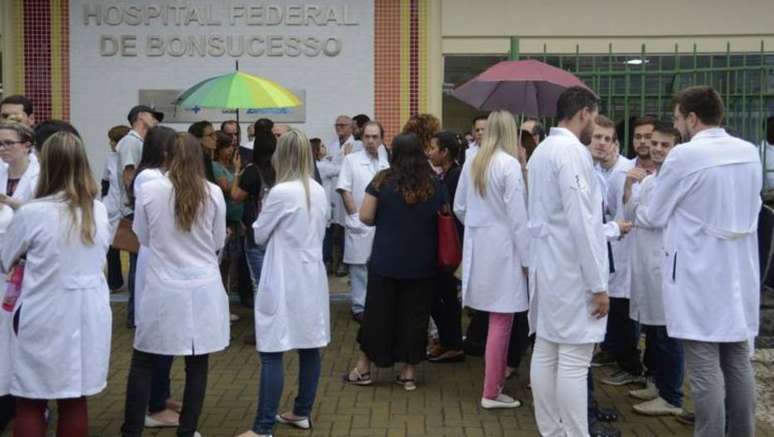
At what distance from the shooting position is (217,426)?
539cm

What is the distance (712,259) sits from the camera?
4.57 m

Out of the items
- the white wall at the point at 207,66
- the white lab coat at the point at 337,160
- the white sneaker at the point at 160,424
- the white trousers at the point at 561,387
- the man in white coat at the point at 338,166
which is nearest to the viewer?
A: the white trousers at the point at 561,387

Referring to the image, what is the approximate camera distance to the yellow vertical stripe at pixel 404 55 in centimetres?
1178

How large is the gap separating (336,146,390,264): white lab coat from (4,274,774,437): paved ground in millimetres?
1008

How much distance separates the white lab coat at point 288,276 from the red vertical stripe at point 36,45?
7723mm

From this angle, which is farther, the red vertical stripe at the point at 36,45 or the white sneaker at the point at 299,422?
the red vertical stripe at the point at 36,45

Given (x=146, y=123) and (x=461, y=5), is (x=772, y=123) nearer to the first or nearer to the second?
(x=461, y=5)

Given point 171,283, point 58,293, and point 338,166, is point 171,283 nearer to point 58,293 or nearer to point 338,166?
point 58,293

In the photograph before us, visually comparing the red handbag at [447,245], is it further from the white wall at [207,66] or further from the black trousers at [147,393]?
the white wall at [207,66]

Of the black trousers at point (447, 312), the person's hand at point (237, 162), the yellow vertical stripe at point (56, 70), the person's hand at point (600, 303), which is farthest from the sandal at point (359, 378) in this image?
the yellow vertical stripe at point (56, 70)

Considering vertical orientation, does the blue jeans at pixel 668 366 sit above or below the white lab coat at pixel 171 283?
below

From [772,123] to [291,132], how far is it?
5226 millimetres

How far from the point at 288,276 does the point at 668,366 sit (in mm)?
2439

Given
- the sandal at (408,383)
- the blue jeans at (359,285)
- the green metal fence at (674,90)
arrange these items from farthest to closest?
the green metal fence at (674,90)
the blue jeans at (359,285)
the sandal at (408,383)
